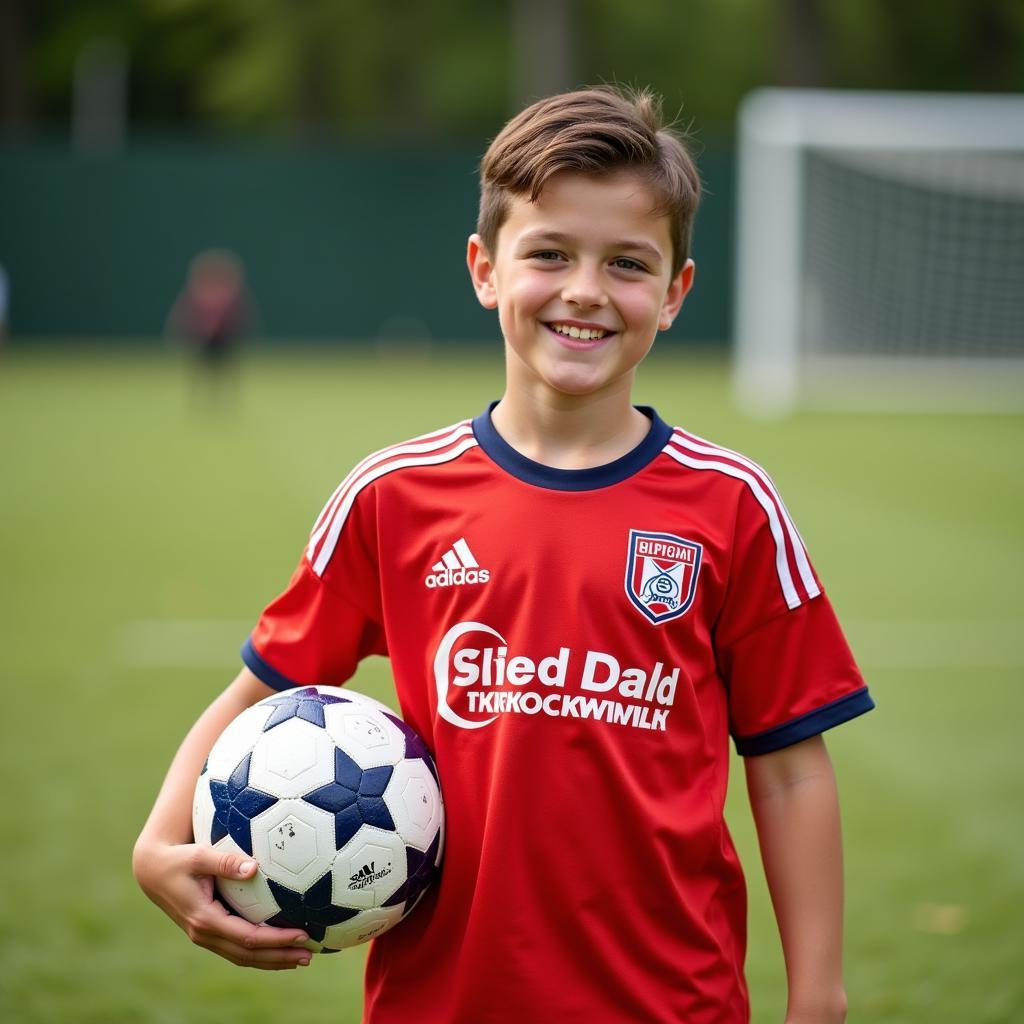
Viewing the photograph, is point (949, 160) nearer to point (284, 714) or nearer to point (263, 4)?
point (284, 714)

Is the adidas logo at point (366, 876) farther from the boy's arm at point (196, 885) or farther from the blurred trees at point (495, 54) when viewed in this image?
the blurred trees at point (495, 54)

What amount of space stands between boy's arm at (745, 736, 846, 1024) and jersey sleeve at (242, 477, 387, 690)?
27.3 inches

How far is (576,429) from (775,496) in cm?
33

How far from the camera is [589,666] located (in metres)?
2.27

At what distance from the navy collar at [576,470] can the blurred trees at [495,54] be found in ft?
135

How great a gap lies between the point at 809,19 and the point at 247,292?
49.2 ft

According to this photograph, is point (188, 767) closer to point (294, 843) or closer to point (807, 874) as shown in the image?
point (294, 843)

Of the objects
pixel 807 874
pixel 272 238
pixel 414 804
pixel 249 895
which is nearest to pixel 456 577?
pixel 414 804

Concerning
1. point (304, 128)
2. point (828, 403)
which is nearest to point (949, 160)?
point (828, 403)

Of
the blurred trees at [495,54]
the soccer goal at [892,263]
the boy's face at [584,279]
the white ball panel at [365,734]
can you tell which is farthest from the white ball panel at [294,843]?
the blurred trees at [495,54]

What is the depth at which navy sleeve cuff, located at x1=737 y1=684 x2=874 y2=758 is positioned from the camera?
233 centimetres

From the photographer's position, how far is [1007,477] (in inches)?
577

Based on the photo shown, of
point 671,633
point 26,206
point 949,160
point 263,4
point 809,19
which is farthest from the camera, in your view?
point 263,4

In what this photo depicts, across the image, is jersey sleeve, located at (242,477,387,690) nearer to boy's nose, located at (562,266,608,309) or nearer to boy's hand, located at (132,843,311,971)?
boy's hand, located at (132,843,311,971)
